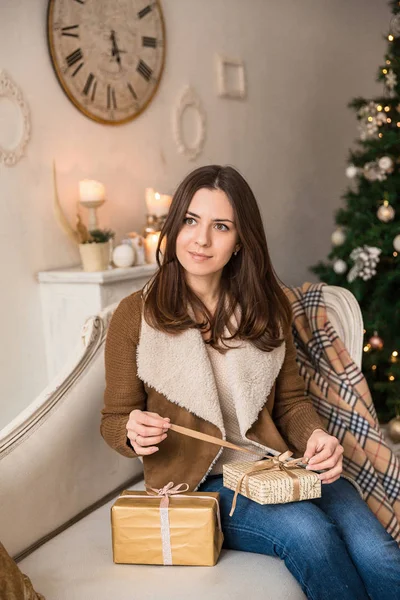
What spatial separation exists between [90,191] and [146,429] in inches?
65.4

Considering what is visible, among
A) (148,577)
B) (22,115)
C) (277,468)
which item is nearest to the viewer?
(148,577)

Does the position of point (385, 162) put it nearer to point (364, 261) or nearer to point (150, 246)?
point (364, 261)

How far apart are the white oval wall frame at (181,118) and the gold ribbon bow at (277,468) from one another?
2.39 metres

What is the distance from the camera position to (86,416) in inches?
71.2

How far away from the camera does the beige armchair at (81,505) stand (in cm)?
140

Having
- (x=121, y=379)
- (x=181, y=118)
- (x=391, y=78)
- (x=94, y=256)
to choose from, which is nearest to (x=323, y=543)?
(x=121, y=379)

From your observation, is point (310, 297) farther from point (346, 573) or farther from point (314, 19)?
point (314, 19)

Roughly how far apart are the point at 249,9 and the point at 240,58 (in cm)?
30

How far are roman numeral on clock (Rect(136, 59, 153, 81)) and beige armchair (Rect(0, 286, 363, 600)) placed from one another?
5.77 feet

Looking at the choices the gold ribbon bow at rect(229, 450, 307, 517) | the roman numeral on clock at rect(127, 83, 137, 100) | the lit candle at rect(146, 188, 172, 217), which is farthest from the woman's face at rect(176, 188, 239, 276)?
the roman numeral on clock at rect(127, 83, 137, 100)

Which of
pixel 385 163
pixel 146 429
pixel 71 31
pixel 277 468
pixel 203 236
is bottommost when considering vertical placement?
pixel 277 468

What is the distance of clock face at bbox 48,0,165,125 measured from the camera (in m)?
2.97

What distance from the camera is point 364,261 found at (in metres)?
3.24

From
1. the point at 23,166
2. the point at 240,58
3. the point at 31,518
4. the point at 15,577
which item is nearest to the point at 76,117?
the point at 23,166
